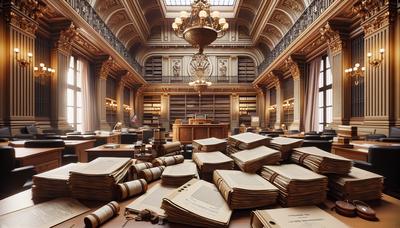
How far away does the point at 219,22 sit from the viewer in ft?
18.4

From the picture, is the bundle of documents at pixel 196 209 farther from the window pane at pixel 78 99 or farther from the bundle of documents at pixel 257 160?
the window pane at pixel 78 99

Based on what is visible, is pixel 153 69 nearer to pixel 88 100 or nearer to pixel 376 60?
pixel 88 100

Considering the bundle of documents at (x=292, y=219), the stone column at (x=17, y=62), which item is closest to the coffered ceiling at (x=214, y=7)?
the stone column at (x=17, y=62)

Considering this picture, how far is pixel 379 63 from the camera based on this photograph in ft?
16.8

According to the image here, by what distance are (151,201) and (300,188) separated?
2.00ft

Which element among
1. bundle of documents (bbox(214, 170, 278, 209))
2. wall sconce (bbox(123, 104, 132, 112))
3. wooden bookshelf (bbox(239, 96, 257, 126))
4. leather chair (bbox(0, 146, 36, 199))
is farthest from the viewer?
wooden bookshelf (bbox(239, 96, 257, 126))

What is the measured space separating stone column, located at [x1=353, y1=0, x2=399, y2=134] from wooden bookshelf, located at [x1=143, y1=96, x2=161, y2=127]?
39.6ft

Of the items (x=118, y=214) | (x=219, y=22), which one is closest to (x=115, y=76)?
(x=219, y=22)

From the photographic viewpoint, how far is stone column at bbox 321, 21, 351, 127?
642 cm

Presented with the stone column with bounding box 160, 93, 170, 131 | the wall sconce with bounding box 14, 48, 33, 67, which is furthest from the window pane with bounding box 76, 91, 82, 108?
the stone column with bounding box 160, 93, 170, 131

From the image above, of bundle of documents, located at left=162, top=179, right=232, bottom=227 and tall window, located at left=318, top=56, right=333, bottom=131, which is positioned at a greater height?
tall window, located at left=318, top=56, right=333, bottom=131

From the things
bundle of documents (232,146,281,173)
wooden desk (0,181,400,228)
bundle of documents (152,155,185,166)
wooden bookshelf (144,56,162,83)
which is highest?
wooden bookshelf (144,56,162,83)

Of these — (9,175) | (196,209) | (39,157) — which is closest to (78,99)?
(39,157)

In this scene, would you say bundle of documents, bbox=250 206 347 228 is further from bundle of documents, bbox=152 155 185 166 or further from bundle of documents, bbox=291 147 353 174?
bundle of documents, bbox=152 155 185 166
